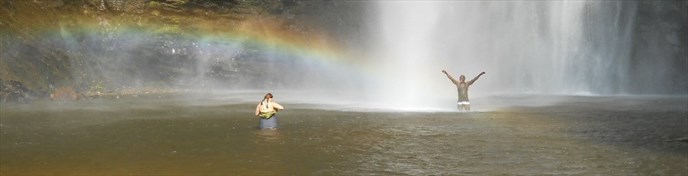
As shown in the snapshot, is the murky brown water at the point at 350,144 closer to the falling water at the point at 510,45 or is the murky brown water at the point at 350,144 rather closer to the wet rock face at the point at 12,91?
the wet rock face at the point at 12,91

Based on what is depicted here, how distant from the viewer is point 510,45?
38.7 metres

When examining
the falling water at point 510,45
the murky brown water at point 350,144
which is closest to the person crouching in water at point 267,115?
the murky brown water at point 350,144

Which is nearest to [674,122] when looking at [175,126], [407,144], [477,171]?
[407,144]

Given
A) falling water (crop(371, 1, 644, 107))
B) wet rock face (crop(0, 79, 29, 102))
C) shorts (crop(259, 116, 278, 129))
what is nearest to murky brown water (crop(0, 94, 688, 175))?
shorts (crop(259, 116, 278, 129))

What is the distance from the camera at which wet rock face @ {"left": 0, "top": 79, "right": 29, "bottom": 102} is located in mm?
23625

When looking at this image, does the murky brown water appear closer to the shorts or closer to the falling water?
the shorts

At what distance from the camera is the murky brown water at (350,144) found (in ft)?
27.9

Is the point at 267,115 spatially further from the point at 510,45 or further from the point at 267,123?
the point at 510,45

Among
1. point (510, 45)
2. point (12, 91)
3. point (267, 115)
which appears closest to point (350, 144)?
point (267, 115)

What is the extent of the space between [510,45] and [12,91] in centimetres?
2778

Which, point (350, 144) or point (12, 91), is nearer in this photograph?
point (350, 144)

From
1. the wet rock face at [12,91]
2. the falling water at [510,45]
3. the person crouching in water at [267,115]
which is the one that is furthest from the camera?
the falling water at [510,45]

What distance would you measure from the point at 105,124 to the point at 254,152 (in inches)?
253

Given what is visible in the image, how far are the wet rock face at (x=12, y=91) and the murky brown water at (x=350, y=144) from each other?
23.3ft
